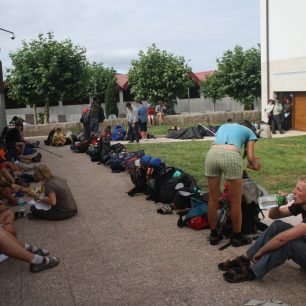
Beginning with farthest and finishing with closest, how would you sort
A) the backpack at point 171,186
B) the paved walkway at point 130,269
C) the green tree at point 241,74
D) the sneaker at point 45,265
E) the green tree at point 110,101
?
the green tree at point 110,101, the green tree at point 241,74, the backpack at point 171,186, the sneaker at point 45,265, the paved walkway at point 130,269

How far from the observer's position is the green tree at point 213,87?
3769 cm

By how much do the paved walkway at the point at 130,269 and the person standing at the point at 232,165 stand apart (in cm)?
36

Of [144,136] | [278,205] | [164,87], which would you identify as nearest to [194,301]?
[278,205]

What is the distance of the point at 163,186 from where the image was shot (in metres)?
8.05

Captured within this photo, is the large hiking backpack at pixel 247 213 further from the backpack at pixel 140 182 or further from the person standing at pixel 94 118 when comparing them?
the person standing at pixel 94 118

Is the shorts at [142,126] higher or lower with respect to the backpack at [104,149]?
higher

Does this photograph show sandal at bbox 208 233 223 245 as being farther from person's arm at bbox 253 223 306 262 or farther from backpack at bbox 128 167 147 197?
backpack at bbox 128 167 147 197

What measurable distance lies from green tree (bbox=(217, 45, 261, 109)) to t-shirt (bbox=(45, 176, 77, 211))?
99.9 ft

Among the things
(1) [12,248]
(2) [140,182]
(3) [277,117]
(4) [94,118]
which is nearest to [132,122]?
(4) [94,118]

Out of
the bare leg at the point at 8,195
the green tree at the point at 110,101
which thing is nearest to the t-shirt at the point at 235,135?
the bare leg at the point at 8,195

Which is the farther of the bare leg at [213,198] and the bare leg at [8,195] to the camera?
the bare leg at [8,195]

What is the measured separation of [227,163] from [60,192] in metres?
2.85

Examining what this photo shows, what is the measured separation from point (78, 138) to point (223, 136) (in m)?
13.0

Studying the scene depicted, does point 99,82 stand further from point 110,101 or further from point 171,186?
point 171,186
